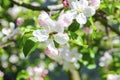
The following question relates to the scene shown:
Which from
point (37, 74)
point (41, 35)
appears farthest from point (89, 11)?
point (37, 74)

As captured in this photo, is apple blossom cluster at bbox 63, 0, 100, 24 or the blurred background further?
the blurred background

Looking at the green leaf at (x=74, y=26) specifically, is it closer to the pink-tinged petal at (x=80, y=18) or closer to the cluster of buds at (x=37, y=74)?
the pink-tinged petal at (x=80, y=18)

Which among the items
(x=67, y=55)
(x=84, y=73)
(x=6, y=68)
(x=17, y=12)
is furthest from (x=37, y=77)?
(x=84, y=73)

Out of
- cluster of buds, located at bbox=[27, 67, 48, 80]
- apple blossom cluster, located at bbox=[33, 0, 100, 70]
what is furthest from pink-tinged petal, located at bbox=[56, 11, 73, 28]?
cluster of buds, located at bbox=[27, 67, 48, 80]

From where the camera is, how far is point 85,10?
1999 millimetres

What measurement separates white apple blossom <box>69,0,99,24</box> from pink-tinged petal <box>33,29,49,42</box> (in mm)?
173

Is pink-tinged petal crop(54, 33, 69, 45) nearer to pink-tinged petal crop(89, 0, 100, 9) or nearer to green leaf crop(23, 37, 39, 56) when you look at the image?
green leaf crop(23, 37, 39, 56)

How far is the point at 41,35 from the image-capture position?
1896 mm

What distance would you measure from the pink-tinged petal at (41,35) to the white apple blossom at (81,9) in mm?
173

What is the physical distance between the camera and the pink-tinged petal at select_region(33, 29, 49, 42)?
1.89 meters

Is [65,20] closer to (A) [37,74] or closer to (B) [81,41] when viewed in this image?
(B) [81,41]

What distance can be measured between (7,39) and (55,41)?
0.98 meters

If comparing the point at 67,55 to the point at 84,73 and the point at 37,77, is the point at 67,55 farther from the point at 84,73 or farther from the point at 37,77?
the point at 84,73

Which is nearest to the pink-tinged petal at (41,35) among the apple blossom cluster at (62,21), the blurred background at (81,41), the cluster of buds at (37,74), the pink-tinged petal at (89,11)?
the apple blossom cluster at (62,21)
